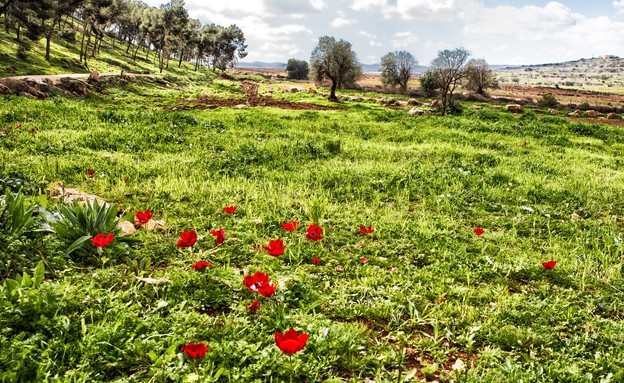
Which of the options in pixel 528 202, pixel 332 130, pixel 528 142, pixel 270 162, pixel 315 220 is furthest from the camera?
pixel 332 130

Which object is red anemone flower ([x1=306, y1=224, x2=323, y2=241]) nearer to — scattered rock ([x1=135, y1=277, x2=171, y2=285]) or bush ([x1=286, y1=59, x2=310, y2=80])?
scattered rock ([x1=135, y1=277, x2=171, y2=285])

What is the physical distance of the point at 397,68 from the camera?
249 feet

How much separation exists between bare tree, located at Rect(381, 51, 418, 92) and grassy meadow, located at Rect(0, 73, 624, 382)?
69.3 metres

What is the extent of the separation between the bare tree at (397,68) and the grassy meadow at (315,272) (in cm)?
6931

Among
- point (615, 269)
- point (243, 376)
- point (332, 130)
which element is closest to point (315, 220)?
point (243, 376)

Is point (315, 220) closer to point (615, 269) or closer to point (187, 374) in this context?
point (187, 374)

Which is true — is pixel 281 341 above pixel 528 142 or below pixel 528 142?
below

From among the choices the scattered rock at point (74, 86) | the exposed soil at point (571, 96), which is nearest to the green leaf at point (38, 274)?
the scattered rock at point (74, 86)

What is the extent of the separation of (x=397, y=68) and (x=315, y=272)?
7799 cm

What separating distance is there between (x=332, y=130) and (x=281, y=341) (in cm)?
1569

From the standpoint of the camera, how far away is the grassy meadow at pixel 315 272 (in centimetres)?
297

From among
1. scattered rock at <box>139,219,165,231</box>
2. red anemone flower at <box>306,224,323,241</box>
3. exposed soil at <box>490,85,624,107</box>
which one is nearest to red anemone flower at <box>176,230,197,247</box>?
red anemone flower at <box>306,224,323,241</box>

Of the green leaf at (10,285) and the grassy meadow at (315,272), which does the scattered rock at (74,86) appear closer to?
the grassy meadow at (315,272)

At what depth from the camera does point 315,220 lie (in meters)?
5.99
